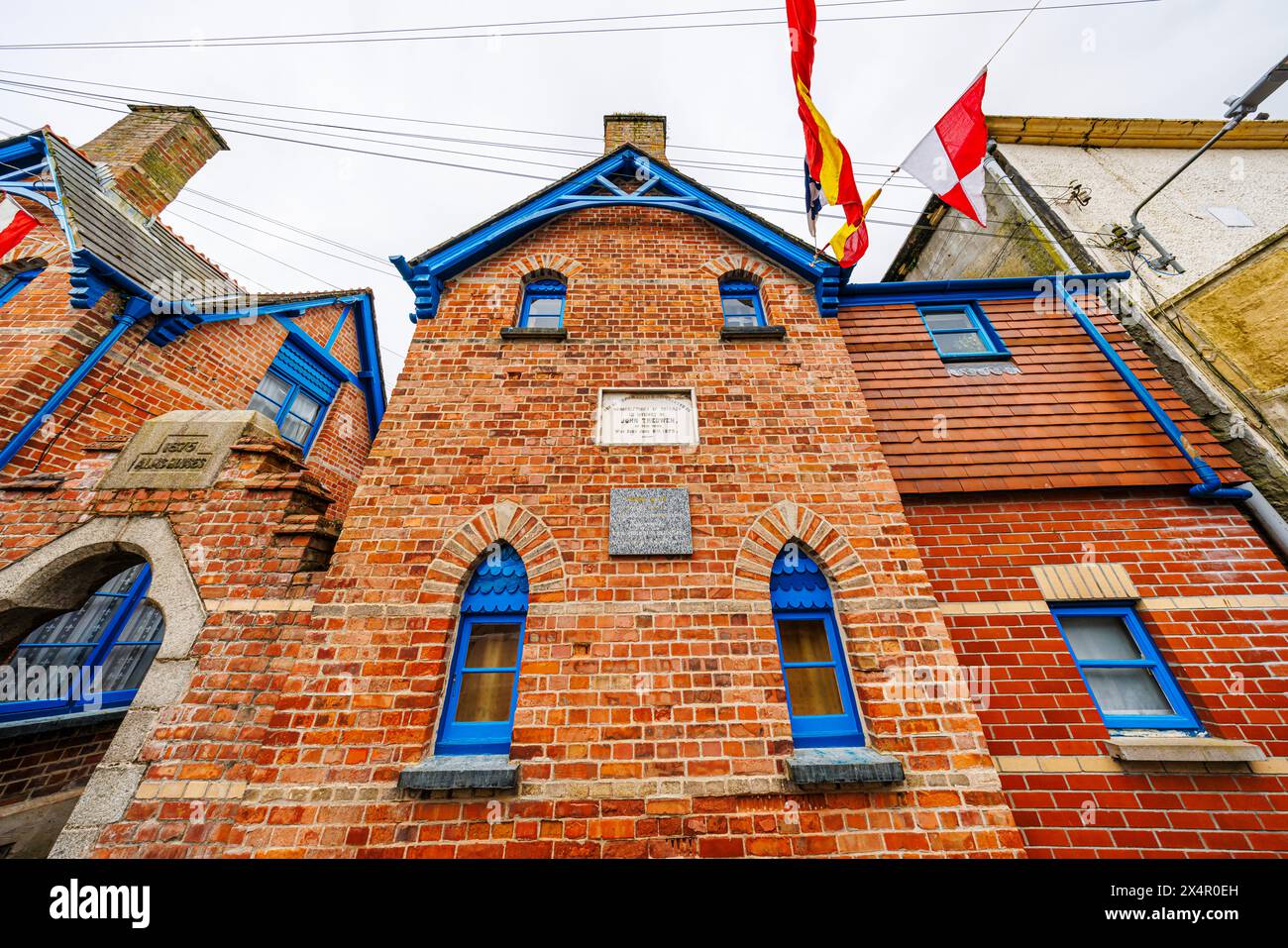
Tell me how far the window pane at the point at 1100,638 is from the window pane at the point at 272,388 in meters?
11.4

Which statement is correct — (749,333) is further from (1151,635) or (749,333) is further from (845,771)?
(1151,635)

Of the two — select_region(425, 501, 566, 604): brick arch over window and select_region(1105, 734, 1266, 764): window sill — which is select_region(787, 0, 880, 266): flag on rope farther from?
select_region(1105, 734, 1266, 764): window sill

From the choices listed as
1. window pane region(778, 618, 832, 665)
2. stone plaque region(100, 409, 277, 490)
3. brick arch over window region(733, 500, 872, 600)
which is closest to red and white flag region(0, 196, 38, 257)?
stone plaque region(100, 409, 277, 490)

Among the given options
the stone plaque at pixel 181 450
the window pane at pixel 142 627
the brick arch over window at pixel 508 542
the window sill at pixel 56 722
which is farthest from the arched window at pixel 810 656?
the window pane at pixel 142 627

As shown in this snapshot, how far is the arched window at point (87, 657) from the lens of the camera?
4559 millimetres

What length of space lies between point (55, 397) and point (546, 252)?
5698mm

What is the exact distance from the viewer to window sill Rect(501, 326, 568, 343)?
529cm

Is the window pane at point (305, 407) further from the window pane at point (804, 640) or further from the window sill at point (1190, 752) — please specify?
the window sill at point (1190, 752)

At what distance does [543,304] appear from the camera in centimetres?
599

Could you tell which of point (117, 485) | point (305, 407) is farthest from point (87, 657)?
point (305, 407)

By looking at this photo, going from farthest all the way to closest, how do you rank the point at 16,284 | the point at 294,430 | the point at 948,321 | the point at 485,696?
1. the point at 294,430
2. the point at 948,321
3. the point at 16,284
4. the point at 485,696

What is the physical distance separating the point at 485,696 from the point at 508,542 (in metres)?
1.29
